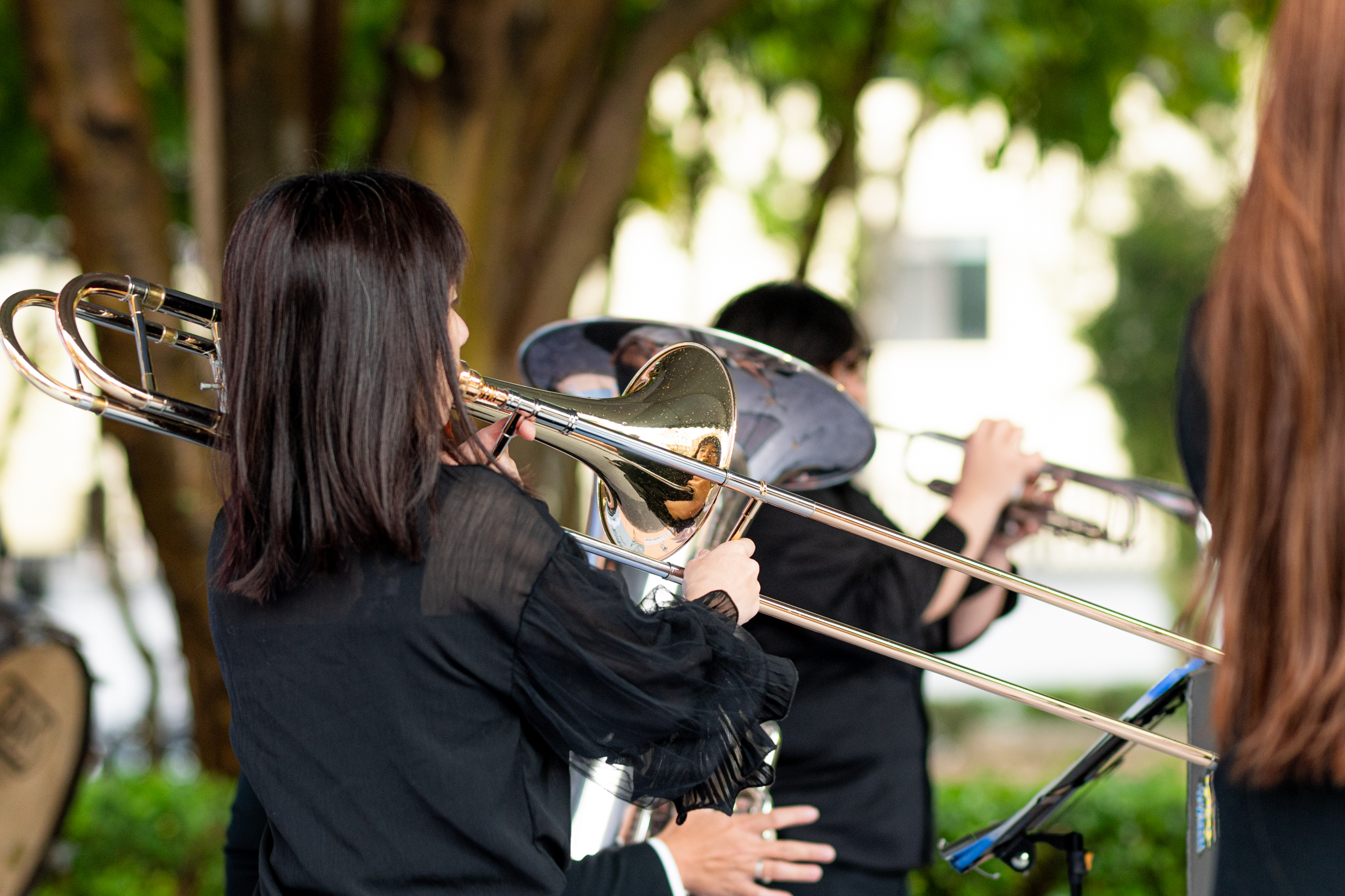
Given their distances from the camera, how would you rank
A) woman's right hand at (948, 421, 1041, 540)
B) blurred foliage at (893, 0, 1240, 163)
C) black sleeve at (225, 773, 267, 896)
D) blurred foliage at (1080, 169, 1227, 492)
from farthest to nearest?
1. blurred foliage at (1080, 169, 1227, 492)
2. blurred foliage at (893, 0, 1240, 163)
3. woman's right hand at (948, 421, 1041, 540)
4. black sleeve at (225, 773, 267, 896)

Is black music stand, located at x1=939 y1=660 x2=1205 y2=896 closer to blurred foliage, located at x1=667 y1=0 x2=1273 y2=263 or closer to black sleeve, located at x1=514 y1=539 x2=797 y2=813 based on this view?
black sleeve, located at x1=514 y1=539 x2=797 y2=813

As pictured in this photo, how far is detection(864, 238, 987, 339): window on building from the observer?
626 inches

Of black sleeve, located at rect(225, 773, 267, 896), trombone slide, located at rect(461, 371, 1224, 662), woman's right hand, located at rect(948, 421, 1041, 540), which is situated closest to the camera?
trombone slide, located at rect(461, 371, 1224, 662)

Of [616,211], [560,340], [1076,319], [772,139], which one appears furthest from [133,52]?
Result: [1076,319]

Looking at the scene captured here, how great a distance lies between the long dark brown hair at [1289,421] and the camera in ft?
2.98

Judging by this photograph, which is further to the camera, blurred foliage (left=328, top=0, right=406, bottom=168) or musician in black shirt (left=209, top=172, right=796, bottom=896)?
blurred foliage (left=328, top=0, right=406, bottom=168)

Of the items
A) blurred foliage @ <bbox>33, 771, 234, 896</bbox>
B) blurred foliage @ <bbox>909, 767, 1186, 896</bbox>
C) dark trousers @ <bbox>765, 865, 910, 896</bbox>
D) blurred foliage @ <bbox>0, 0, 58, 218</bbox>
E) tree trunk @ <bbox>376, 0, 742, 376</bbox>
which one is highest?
blurred foliage @ <bbox>0, 0, 58, 218</bbox>

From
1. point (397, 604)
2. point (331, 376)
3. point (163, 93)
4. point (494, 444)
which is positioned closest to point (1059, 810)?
point (494, 444)

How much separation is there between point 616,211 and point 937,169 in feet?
40.9

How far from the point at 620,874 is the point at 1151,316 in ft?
32.5

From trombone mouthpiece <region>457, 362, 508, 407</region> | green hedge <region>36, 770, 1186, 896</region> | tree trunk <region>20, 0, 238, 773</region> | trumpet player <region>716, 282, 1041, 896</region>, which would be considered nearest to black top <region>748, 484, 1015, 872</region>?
trumpet player <region>716, 282, 1041, 896</region>

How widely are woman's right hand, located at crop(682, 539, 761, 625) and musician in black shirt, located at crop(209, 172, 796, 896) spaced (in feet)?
0.26

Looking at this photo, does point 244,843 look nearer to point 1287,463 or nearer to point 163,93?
point 1287,463

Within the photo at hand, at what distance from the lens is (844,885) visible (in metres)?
1.93
